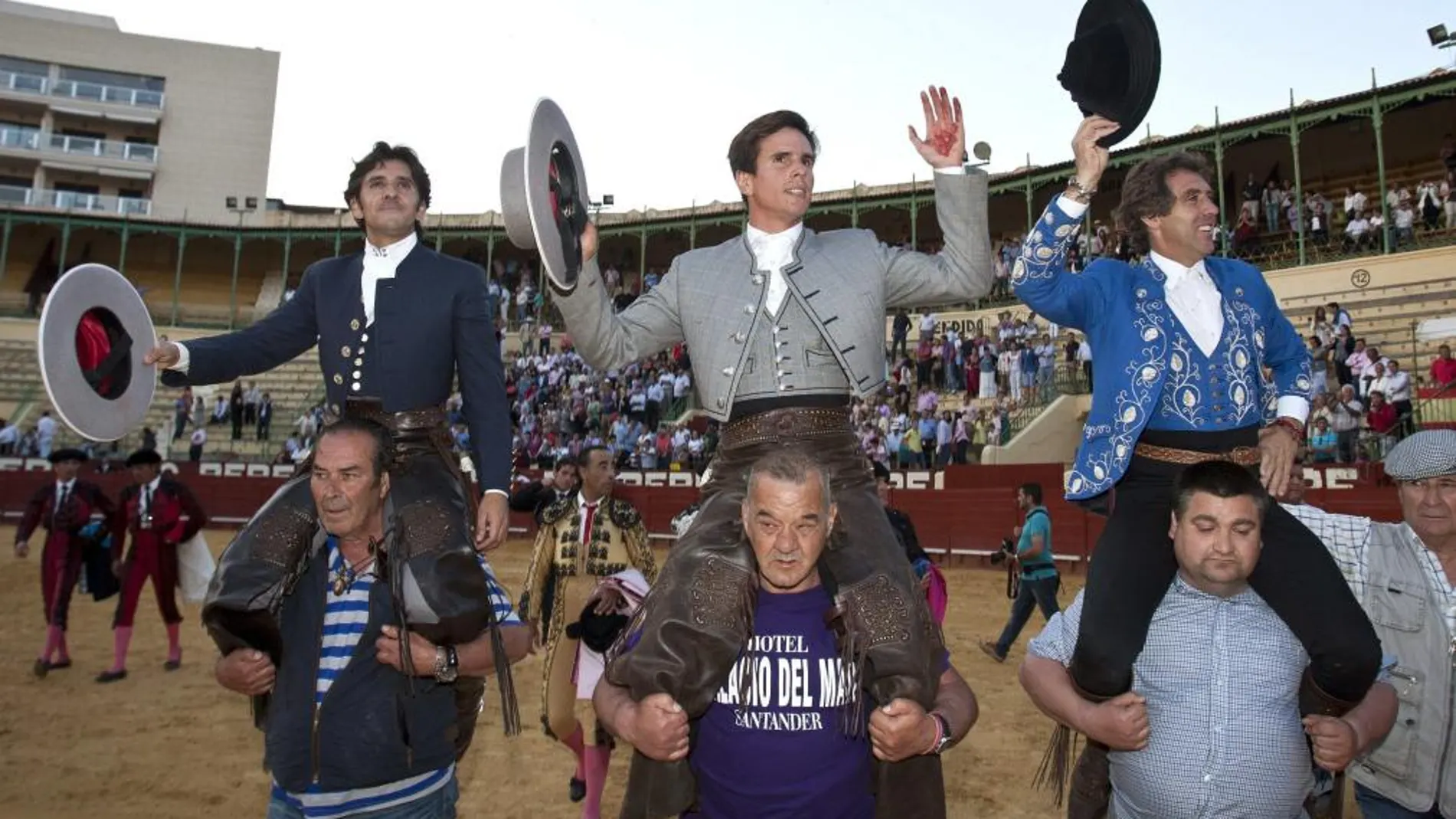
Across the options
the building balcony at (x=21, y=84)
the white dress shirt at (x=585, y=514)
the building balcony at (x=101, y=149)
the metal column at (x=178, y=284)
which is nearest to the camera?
the white dress shirt at (x=585, y=514)

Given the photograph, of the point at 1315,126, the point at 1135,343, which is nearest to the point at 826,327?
the point at 1135,343

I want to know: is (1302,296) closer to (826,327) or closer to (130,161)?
(826,327)

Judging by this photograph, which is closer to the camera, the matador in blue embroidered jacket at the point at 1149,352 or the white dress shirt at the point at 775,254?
the matador in blue embroidered jacket at the point at 1149,352

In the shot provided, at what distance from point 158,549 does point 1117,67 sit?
295 inches

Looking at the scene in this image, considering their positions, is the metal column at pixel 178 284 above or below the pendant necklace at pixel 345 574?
above

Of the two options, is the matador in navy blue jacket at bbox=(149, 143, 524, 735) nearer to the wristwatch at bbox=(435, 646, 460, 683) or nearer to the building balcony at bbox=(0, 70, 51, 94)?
the wristwatch at bbox=(435, 646, 460, 683)

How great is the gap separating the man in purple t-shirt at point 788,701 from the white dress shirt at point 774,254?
57 cm

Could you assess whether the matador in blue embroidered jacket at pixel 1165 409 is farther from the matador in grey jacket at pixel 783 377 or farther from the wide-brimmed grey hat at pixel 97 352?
the wide-brimmed grey hat at pixel 97 352

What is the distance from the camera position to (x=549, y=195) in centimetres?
246

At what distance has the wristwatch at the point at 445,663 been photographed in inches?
94.1

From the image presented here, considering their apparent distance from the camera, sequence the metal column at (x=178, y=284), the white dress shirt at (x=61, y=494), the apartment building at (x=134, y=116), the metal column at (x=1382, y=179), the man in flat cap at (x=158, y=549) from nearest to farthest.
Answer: the man in flat cap at (x=158, y=549) → the white dress shirt at (x=61, y=494) → the metal column at (x=1382, y=179) → the metal column at (x=178, y=284) → the apartment building at (x=134, y=116)

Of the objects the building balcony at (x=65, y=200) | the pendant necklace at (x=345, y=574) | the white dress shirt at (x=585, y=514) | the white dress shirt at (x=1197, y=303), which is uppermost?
the building balcony at (x=65, y=200)

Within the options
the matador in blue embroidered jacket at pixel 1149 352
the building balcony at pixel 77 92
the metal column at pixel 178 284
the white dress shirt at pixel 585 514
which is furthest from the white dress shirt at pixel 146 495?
A: the building balcony at pixel 77 92

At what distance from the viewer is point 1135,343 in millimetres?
2555
